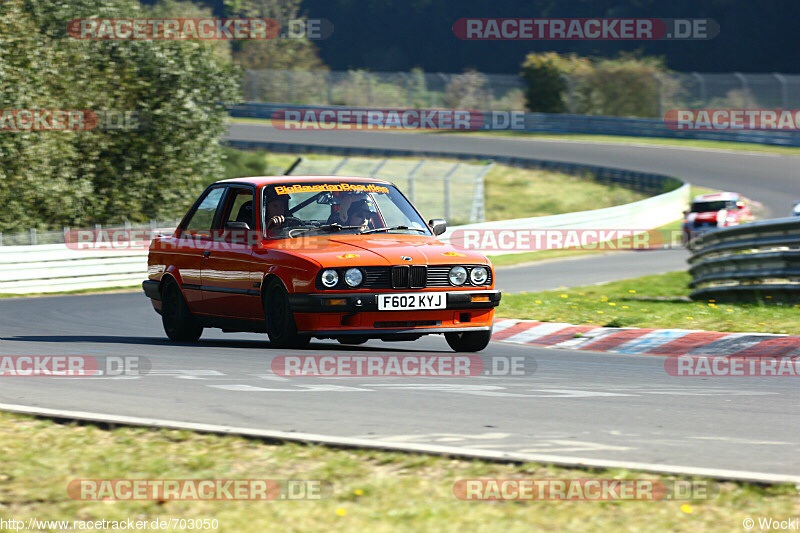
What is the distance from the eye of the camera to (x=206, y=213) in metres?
11.3

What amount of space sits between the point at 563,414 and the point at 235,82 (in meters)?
30.0

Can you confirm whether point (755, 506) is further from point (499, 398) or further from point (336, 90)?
point (336, 90)

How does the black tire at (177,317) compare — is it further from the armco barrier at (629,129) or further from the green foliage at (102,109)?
the armco barrier at (629,129)

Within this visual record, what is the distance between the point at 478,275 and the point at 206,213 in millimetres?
2902

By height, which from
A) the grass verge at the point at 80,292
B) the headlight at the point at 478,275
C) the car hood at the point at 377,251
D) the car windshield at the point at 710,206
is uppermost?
the car windshield at the point at 710,206

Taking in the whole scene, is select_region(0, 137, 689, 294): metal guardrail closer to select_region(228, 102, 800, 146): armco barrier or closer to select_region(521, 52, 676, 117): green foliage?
select_region(228, 102, 800, 146): armco barrier

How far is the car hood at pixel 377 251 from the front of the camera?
9.54 metres

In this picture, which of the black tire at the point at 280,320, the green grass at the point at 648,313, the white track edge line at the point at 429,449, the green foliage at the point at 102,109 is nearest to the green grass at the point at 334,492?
the white track edge line at the point at 429,449

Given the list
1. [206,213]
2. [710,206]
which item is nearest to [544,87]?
[710,206]

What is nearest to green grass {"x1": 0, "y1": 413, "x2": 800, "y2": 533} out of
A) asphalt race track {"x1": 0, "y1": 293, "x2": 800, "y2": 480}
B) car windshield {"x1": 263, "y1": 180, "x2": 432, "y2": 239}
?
asphalt race track {"x1": 0, "y1": 293, "x2": 800, "y2": 480}

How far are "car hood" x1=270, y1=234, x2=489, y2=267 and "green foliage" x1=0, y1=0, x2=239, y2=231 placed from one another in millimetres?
18676

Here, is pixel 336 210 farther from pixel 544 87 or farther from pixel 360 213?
pixel 544 87

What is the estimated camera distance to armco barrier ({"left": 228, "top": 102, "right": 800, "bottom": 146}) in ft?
154

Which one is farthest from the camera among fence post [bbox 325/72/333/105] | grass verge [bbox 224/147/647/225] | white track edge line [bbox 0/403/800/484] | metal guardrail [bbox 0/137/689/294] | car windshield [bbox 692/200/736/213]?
fence post [bbox 325/72/333/105]
